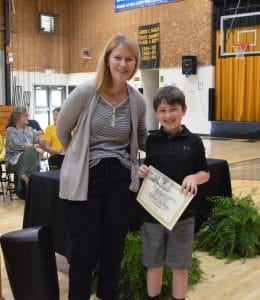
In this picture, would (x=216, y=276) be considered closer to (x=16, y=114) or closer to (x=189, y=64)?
(x=16, y=114)

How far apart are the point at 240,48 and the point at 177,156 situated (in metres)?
12.6

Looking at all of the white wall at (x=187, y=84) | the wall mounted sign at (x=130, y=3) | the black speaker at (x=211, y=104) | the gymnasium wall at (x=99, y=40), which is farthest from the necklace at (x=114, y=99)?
the wall mounted sign at (x=130, y=3)

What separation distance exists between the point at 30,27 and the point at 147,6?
481 centimetres

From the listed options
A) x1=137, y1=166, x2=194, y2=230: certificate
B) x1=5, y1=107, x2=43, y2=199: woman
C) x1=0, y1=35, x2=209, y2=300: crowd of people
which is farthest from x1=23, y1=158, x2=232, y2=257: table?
x1=5, y1=107, x2=43, y2=199: woman

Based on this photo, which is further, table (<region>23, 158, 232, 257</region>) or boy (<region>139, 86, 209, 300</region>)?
table (<region>23, 158, 232, 257</region>)

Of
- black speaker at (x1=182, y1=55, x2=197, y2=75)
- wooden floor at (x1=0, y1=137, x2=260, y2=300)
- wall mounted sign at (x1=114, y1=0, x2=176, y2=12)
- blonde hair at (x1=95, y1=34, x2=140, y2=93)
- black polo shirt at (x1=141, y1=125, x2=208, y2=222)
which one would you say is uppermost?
wall mounted sign at (x1=114, y1=0, x2=176, y2=12)

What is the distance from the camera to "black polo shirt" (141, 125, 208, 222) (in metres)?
2.16

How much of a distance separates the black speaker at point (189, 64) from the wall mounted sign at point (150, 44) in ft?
4.72

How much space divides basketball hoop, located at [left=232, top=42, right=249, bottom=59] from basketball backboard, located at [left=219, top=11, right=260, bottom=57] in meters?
0.05

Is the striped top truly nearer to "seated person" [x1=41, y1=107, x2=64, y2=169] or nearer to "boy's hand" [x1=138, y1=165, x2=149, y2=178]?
"boy's hand" [x1=138, y1=165, x2=149, y2=178]

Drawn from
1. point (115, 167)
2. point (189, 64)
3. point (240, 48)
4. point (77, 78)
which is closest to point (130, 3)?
point (189, 64)

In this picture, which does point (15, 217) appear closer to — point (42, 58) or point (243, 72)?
point (243, 72)

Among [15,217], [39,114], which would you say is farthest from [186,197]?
[39,114]

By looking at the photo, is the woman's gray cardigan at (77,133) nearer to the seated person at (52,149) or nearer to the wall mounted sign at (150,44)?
the seated person at (52,149)
